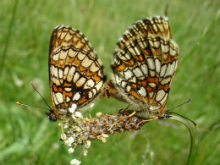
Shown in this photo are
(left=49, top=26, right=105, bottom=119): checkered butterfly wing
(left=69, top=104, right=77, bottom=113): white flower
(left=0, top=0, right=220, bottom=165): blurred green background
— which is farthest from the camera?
(left=0, top=0, right=220, bottom=165): blurred green background

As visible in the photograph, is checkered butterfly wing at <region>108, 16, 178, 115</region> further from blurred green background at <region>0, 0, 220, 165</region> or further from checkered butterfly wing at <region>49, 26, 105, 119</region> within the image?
blurred green background at <region>0, 0, 220, 165</region>

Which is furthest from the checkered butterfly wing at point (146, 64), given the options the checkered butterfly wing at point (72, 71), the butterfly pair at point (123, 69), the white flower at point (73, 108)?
the white flower at point (73, 108)

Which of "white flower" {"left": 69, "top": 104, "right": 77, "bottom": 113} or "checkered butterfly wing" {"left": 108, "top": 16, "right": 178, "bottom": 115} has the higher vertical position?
"checkered butterfly wing" {"left": 108, "top": 16, "right": 178, "bottom": 115}

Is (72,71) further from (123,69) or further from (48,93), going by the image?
(48,93)

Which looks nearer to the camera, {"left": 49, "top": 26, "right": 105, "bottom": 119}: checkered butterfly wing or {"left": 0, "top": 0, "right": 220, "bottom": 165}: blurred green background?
{"left": 49, "top": 26, "right": 105, "bottom": 119}: checkered butterfly wing

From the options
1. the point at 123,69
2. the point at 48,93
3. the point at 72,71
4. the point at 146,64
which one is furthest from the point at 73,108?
the point at 48,93

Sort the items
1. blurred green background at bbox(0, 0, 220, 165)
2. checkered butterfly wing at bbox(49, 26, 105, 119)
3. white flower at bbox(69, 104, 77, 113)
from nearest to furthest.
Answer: white flower at bbox(69, 104, 77, 113)
checkered butterfly wing at bbox(49, 26, 105, 119)
blurred green background at bbox(0, 0, 220, 165)

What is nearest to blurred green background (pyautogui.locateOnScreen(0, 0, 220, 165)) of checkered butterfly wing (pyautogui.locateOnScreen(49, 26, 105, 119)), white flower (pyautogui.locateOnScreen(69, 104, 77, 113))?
checkered butterfly wing (pyautogui.locateOnScreen(49, 26, 105, 119))
